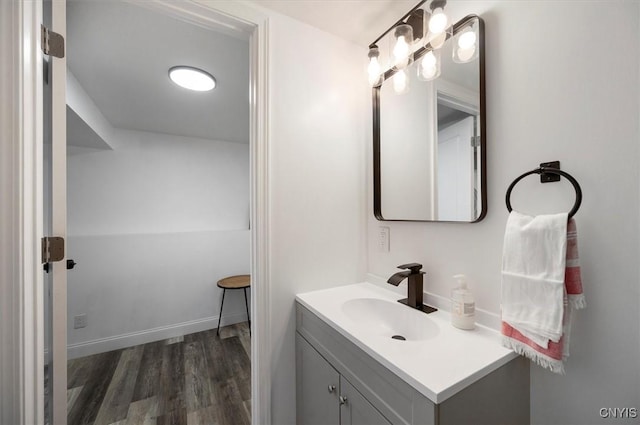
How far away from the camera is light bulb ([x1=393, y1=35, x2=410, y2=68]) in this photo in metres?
1.12

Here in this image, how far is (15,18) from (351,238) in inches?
59.5

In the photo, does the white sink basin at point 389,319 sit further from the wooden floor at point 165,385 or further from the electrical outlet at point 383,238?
the wooden floor at point 165,385

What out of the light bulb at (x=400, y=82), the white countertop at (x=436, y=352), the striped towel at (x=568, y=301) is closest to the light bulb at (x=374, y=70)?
the light bulb at (x=400, y=82)

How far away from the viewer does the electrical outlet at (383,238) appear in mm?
1333

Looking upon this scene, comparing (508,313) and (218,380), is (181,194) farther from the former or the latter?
(508,313)

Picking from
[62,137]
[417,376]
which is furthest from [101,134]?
[417,376]

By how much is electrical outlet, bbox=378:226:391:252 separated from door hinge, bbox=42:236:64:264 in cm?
136

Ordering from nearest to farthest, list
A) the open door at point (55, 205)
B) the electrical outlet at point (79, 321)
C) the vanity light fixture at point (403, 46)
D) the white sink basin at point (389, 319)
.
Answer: the open door at point (55, 205), the white sink basin at point (389, 319), the vanity light fixture at point (403, 46), the electrical outlet at point (79, 321)

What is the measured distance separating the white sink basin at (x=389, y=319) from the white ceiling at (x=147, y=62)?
1523 mm

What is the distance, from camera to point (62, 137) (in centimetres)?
87

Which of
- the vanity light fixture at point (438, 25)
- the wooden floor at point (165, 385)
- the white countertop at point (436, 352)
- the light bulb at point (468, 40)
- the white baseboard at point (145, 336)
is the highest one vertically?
the vanity light fixture at point (438, 25)

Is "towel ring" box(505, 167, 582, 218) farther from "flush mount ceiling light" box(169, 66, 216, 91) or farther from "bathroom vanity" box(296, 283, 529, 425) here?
"flush mount ceiling light" box(169, 66, 216, 91)

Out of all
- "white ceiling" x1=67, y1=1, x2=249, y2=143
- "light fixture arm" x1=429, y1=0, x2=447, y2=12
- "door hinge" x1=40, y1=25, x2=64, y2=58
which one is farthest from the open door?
"light fixture arm" x1=429, y1=0, x2=447, y2=12

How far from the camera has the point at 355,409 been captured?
0.84 meters
